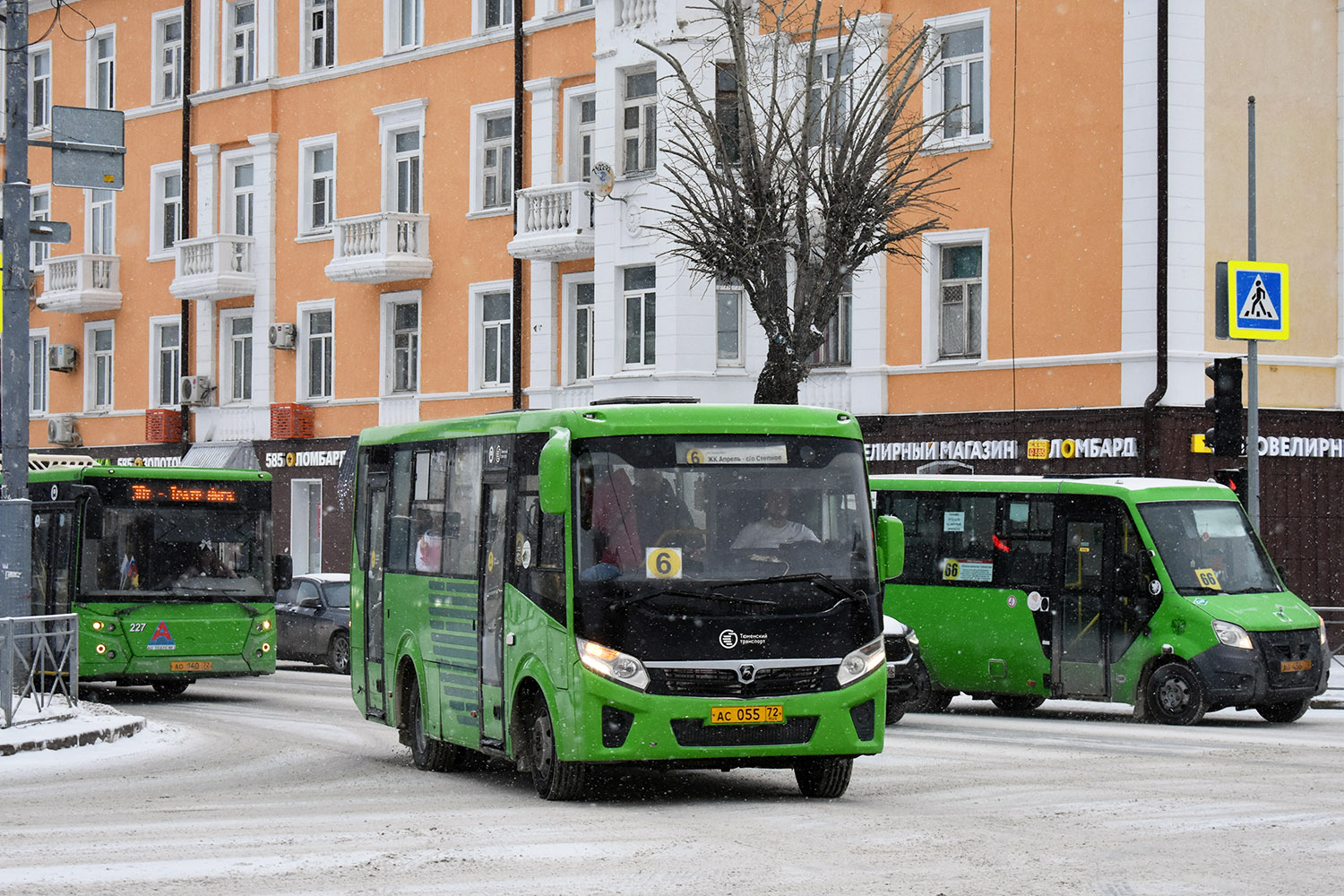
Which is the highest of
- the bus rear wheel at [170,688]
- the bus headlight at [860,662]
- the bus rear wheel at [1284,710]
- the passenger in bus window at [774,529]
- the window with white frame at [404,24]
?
the window with white frame at [404,24]

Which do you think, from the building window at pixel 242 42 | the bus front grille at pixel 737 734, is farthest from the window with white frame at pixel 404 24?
the bus front grille at pixel 737 734

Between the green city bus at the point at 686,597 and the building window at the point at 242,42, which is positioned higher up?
the building window at the point at 242,42

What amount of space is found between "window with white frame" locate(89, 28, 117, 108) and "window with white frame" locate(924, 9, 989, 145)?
24.7 m

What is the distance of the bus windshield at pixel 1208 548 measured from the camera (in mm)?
21422

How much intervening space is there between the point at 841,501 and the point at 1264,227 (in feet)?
61.3

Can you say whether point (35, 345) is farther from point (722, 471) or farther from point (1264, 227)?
point (722, 471)

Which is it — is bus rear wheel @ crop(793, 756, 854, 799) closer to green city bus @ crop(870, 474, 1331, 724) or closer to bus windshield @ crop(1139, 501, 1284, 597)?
green city bus @ crop(870, 474, 1331, 724)

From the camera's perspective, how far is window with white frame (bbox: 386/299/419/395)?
42.1 m

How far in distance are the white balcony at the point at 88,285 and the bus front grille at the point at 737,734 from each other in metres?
38.3

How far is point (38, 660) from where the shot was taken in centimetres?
1806

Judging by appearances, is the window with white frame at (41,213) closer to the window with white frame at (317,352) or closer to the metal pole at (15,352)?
the window with white frame at (317,352)

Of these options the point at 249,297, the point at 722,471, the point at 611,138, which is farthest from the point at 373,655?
the point at 249,297

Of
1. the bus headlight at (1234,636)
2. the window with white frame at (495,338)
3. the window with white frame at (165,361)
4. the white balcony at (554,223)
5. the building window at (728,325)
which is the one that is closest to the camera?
the bus headlight at (1234,636)

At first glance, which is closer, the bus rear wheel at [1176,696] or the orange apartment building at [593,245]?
the bus rear wheel at [1176,696]
